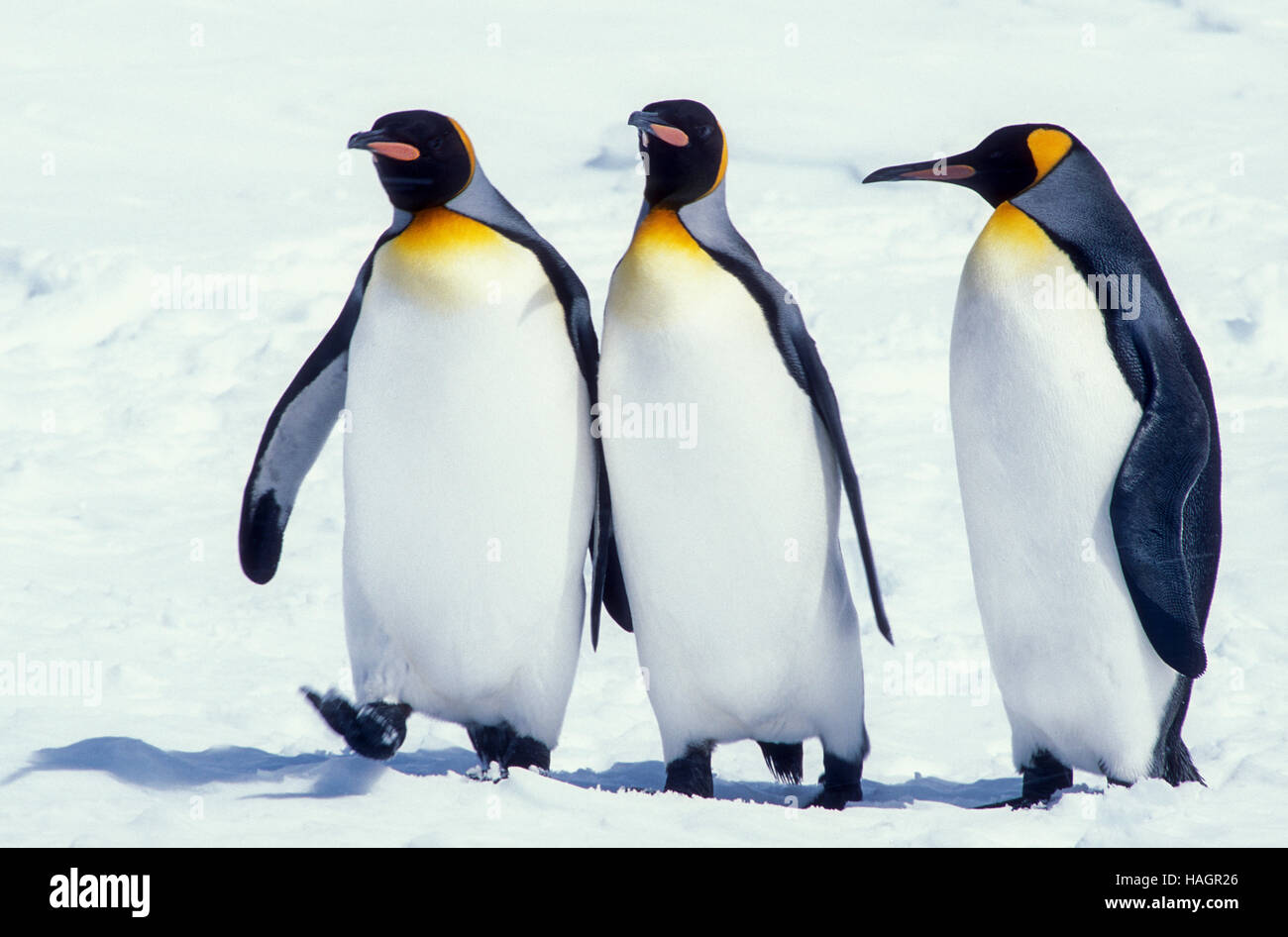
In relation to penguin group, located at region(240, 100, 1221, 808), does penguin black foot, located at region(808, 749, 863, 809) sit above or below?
below

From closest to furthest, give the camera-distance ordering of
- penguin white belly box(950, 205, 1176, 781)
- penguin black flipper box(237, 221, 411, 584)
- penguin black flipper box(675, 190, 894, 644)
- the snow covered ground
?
the snow covered ground
penguin white belly box(950, 205, 1176, 781)
penguin black flipper box(675, 190, 894, 644)
penguin black flipper box(237, 221, 411, 584)

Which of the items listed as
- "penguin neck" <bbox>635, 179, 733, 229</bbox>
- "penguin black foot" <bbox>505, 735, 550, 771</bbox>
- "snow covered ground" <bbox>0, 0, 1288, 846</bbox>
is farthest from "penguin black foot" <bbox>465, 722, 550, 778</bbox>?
"penguin neck" <bbox>635, 179, 733, 229</bbox>

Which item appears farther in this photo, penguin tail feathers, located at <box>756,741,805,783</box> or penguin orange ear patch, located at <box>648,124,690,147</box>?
penguin tail feathers, located at <box>756,741,805,783</box>

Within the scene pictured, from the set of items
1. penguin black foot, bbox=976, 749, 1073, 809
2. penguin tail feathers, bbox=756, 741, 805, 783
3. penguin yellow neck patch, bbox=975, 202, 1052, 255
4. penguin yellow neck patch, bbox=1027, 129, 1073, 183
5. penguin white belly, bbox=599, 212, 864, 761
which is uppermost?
penguin yellow neck patch, bbox=1027, 129, 1073, 183

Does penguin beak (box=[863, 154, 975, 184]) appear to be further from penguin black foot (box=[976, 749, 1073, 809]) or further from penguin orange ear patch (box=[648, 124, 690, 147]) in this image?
penguin black foot (box=[976, 749, 1073, 809])

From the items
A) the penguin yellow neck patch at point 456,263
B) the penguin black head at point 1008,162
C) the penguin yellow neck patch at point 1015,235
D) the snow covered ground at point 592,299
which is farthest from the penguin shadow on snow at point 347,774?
the penguin black head at point 1008,162

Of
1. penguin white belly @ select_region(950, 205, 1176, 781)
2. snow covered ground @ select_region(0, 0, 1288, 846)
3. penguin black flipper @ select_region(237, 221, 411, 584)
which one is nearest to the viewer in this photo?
snow covered ground @ select_region(0, 0, 1288, 846)

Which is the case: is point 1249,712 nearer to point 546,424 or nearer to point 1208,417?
point 1208,417

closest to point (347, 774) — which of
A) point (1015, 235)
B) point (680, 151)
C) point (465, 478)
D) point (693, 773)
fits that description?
point (465, 478)

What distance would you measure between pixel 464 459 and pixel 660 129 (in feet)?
2.31

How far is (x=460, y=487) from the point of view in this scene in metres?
2.67

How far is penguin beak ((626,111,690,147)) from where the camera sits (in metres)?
2.63

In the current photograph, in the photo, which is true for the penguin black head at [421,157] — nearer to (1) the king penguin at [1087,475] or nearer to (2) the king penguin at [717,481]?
(2) the king penguin at [717,481]

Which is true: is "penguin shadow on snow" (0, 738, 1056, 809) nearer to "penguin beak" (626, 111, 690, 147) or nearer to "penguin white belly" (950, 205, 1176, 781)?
"penguin white belly" (950, 205, 1176, 781)
